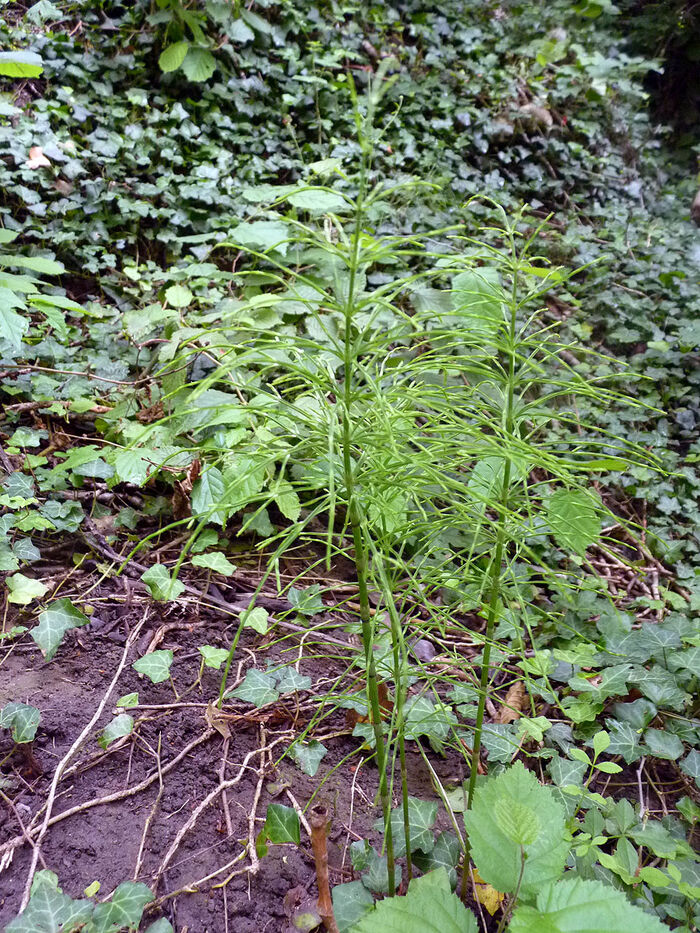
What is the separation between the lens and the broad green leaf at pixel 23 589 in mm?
1586

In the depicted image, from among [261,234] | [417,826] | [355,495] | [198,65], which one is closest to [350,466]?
[355,495]

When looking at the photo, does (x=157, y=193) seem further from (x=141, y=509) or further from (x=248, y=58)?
(x=141, y=509)

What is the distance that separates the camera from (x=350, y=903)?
45.1 inches

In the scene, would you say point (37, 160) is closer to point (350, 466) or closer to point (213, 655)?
point (213, 655)

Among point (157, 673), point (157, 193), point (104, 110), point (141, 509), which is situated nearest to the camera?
point (157, 673)

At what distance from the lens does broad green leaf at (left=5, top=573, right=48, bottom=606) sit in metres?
1.59

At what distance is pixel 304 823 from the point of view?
4.33ft

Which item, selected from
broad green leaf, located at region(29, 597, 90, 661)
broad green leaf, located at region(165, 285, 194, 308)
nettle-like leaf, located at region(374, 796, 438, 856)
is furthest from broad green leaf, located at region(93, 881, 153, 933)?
broad green leaf, located at region(165, 285, 194, 308)

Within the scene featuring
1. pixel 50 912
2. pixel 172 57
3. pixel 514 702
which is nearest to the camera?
pixel 50 912

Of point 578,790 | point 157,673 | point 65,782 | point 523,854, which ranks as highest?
point 523,854

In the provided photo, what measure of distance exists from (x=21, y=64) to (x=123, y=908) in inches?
89.6

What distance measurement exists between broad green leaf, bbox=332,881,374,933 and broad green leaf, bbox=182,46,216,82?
157 inches

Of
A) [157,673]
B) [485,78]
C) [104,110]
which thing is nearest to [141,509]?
[157,673]

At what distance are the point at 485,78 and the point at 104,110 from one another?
2977mm
